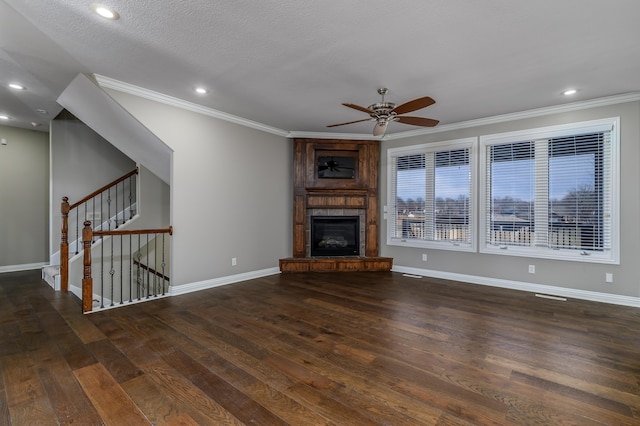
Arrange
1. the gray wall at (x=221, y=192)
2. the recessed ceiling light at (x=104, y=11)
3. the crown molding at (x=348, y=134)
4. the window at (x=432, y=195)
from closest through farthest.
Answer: the recessed ceiling light at (x=104, y=11) → the crown molding at (x=348, y=134) → the gray wall at (x=221, y=192) → the window at (x=432, y=195)

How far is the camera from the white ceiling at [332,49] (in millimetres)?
2229

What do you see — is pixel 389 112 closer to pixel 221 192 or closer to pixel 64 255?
pixel 221 192

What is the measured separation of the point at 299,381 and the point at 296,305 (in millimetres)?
1656

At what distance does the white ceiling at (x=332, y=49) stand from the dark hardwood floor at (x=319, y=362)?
2.70 meters

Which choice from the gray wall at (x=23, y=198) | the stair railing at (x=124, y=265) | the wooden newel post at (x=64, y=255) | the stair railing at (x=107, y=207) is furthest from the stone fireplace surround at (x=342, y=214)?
the gray wall at (x=23, y=198)

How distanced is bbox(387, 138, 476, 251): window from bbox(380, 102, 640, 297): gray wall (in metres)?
0.25

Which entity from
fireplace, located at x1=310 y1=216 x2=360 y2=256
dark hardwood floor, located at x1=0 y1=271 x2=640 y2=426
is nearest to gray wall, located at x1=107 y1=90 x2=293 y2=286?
fireplace, located at x1=310 y1=216 x2=360 y2=256

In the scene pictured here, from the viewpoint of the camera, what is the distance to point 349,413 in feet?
5.80

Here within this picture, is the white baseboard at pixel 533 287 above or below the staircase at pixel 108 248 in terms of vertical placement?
below

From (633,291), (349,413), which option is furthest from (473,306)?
(349,413)

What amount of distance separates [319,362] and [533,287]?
3848 mm

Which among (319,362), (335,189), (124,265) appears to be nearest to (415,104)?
(319,362)

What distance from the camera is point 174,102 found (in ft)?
13.4

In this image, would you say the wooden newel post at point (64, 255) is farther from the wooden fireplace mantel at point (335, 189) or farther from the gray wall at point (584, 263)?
the gray wall at point (584, 263)
